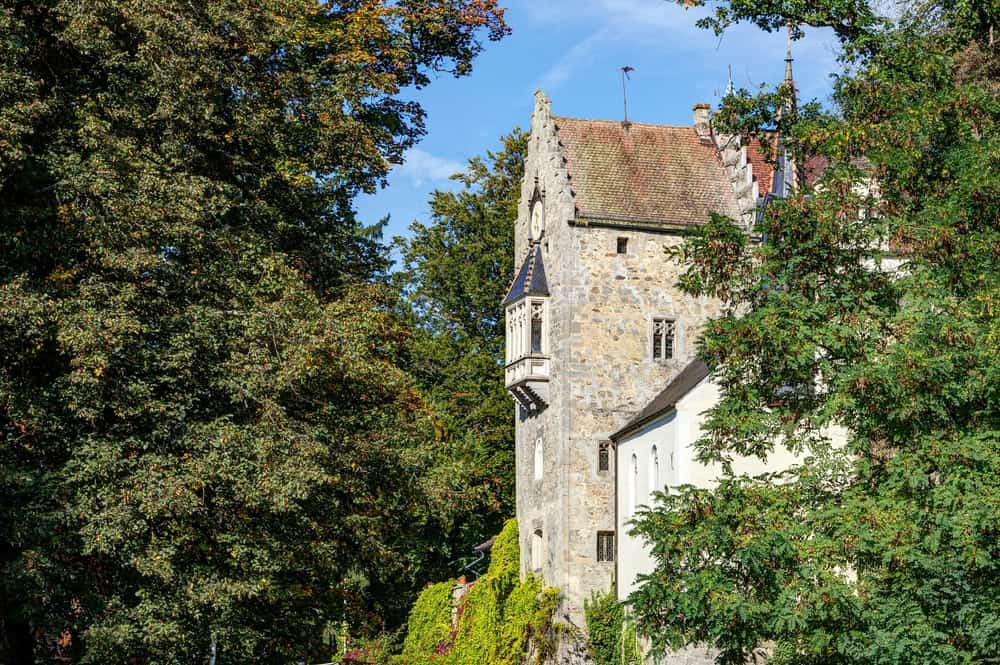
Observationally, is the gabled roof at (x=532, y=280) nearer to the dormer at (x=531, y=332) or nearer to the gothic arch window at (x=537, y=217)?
the dormer at (x=531, y=332)

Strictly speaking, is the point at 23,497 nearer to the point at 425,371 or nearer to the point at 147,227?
the point at 147,227

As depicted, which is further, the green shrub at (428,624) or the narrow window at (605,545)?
the green shrub at (428,624)

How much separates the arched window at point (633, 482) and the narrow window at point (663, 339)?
3.72 m

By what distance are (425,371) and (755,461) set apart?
72.7 ft

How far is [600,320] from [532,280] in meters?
2.71

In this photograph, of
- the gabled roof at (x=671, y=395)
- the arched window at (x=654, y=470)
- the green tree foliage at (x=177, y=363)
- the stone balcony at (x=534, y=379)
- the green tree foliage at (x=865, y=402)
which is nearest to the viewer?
the green tree foliage at (x=865, y=402)

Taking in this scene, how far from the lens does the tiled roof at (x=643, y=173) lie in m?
39.1

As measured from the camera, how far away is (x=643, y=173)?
131ft

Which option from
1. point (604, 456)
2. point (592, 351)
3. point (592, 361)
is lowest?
point (604, 456)

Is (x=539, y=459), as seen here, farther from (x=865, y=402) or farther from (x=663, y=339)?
(x=865, y=402)

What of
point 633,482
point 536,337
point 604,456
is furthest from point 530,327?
point 633,482

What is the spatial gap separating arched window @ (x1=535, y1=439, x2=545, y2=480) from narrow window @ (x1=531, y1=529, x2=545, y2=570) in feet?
5.49

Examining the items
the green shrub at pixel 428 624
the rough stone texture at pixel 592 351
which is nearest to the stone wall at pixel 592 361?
the rough stone texture at pixel 592 351

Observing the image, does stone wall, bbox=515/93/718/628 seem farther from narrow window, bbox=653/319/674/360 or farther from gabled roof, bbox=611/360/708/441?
gabled roof, bbox=611/360/708/441
